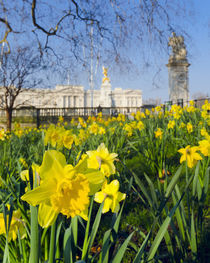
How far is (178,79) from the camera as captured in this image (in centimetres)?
1538

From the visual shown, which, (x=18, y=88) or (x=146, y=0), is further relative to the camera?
(x=18, y=88)

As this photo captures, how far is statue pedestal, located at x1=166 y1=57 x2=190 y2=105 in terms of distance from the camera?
48.1ft

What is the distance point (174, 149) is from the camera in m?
→ 2.66

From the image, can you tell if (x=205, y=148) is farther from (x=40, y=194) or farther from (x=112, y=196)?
(x=40, y=194)

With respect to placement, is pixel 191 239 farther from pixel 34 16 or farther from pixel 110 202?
pixel 34 16

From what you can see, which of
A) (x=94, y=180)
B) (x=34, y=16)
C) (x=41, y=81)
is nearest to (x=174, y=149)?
(x=94, y=180)

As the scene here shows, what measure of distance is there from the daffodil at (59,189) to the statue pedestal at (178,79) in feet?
48.8

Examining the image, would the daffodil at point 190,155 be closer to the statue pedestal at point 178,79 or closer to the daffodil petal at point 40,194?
the daffodil petal at point 40,194

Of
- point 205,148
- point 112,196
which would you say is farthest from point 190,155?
point 112,196

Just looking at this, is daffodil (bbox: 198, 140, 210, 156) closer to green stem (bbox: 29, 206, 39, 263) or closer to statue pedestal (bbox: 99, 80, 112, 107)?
green stem (bbox: 29, 206, 39, 263)

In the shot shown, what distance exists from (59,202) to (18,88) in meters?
11.2

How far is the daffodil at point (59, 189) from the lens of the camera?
0.43 metres

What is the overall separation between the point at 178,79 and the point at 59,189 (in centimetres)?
1624

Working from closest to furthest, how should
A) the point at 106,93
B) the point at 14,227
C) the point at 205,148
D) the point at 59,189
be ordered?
the point at 59,189 < the point at 14,227 < the point at 205,148 < the point at 106,93
